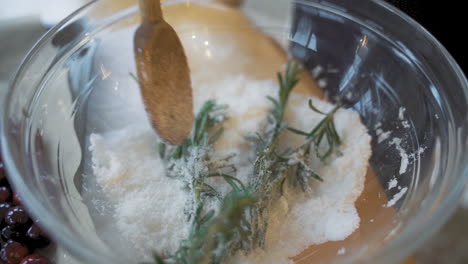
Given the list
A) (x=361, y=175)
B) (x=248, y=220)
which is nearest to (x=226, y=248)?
(x=248, y=220)

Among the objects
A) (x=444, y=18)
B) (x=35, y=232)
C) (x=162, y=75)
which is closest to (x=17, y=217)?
(x=35, y=232)

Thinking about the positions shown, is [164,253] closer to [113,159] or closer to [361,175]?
[113,159]

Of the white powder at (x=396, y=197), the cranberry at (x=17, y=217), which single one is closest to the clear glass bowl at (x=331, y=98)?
the white powder at (x=396, y=197)

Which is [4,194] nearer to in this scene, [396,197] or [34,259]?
[34,259]

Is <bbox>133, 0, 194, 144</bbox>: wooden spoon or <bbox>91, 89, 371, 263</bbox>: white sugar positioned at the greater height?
<bbox>133, 0, 194, 144</bbox>: wooden spoon

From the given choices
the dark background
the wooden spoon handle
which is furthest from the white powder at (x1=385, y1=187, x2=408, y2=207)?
the wooden spoon handle

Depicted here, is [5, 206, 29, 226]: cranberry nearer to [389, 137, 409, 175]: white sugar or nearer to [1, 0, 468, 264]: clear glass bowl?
[1, 0, 468, 264]: clear glass bowl
